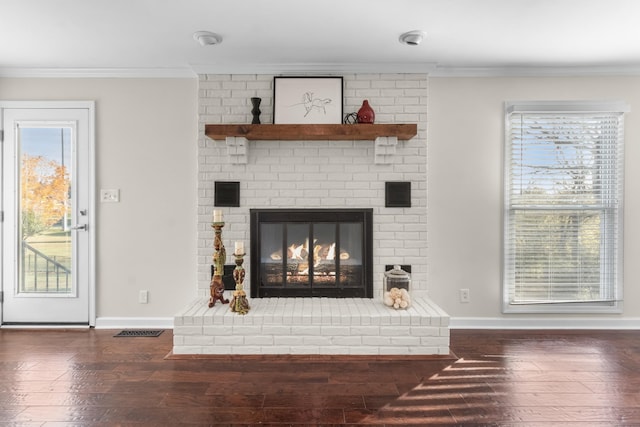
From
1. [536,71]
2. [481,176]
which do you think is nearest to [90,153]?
[481,176]

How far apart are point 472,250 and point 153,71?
3183 mm

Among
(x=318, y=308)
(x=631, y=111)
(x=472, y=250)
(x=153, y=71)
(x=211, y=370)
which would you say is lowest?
(x=211, y=370)

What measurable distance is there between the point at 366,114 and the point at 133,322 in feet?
8.83

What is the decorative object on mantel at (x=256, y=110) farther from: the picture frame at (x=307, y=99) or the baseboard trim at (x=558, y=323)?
the baseboard trim at (x=558, y=323)

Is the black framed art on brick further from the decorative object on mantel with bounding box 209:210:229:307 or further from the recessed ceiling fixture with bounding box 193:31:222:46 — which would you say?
the recessed ceiling fixture with bounding box 193:31:222:46

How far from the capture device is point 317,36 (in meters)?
2.88

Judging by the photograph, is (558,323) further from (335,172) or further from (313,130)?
(313,130)

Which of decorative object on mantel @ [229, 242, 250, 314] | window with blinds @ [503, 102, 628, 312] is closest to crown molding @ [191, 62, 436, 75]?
window with blinds @ [503, 102, 628, 312]

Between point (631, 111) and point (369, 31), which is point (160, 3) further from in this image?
point (631, 111)

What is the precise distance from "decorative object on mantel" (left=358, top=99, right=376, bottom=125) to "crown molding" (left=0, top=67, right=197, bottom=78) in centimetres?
149

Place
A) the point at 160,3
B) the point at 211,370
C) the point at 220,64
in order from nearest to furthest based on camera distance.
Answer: the point at 160,3 → the point at 211,370 → the point at 220,64

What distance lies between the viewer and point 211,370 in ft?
8.68

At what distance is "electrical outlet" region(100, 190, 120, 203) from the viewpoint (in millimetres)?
3527

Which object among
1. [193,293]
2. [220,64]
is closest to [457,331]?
[193,293]
